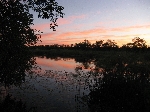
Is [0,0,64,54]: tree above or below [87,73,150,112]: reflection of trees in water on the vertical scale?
above

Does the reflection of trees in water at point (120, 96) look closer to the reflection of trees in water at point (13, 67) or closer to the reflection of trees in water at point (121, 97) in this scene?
the reflection of trees in water at point (121, 97)

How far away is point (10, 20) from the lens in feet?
36.0

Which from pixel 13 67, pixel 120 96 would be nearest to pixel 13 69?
pixel 13 67

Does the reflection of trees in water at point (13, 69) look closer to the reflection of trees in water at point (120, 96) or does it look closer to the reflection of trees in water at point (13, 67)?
the reflection of trees in water at point (13, 67)

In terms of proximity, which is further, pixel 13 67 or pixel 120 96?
pixel 120 96

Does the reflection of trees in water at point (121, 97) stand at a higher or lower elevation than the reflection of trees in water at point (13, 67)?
lower

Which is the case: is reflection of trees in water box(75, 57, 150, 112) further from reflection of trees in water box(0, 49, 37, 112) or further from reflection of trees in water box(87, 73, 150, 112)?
reflection of trees in water box(0, 49, 37, 112)

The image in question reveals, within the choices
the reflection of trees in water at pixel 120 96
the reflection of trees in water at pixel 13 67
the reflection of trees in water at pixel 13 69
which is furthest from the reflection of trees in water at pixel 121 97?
the reflection of trees in water at pixel 13 67

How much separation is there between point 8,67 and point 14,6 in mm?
3499

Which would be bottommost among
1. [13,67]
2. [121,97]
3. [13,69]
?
[121,97]

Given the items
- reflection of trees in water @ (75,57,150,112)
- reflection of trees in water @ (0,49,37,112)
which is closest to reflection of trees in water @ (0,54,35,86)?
reflection of trees in water @ (0,49,37,112)

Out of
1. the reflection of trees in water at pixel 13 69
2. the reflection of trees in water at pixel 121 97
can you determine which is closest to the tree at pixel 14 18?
the reflection of trees in water at pixel 13 69

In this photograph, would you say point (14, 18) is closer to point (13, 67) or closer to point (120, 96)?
point (13, 67)

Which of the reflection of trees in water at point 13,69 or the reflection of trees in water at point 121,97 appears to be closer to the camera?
the reflection of trees in water at point 13,69
